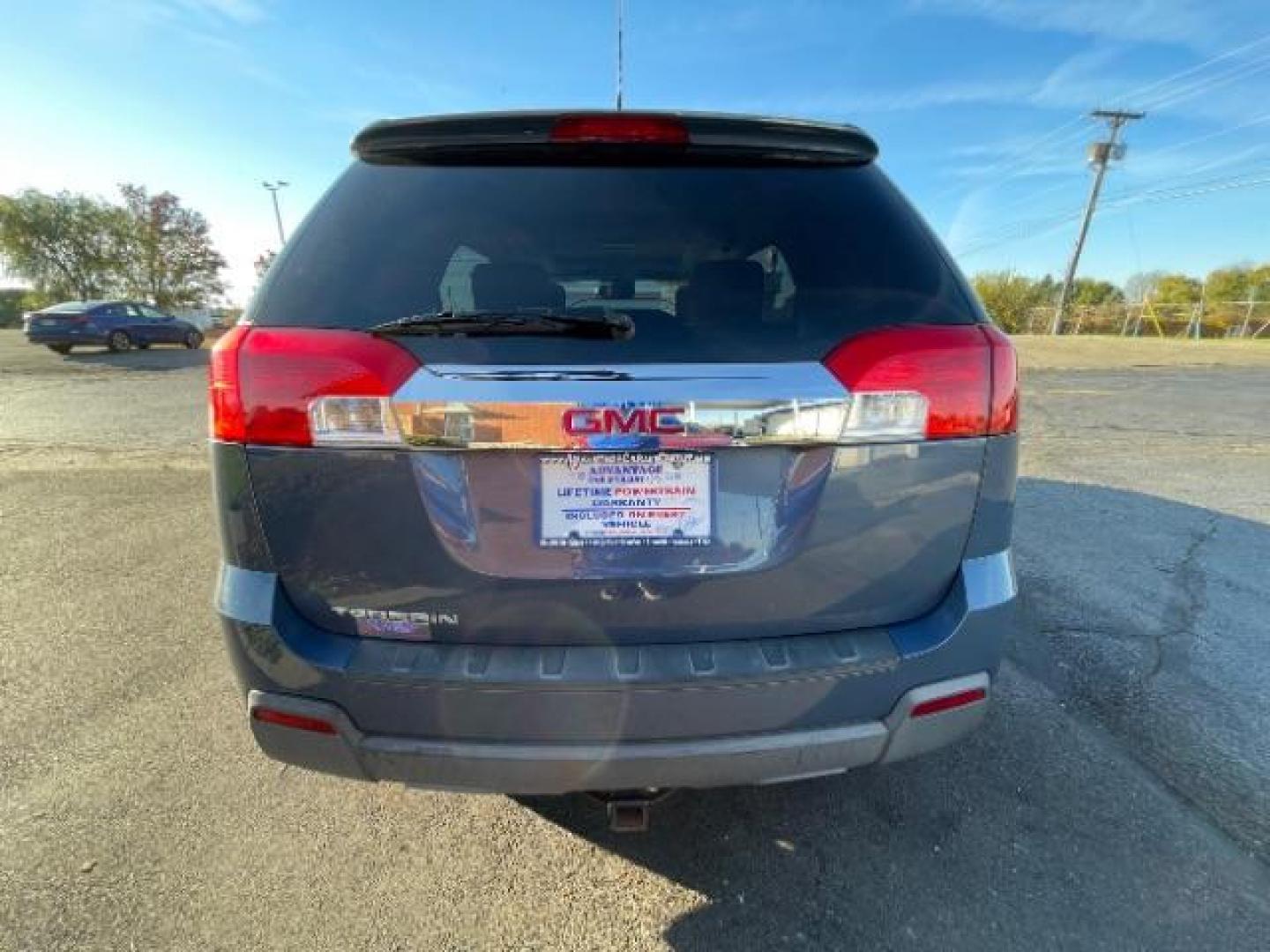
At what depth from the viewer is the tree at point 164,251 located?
49094 mm

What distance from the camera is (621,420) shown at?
134 centimetres

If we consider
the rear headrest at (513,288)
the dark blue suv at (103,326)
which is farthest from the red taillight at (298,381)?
the dark blue suv at (103,326)

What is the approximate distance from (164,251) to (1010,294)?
2599 inches

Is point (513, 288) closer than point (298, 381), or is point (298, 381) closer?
point (298, 381)

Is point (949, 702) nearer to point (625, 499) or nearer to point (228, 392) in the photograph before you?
point (625, 499)

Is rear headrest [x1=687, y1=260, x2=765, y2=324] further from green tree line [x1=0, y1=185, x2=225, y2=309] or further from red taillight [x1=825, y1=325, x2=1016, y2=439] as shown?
green tree line [x1=0, y1=185, x2=225, y2=309]

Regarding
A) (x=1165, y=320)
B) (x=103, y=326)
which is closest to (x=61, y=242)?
(x=103, y=326)

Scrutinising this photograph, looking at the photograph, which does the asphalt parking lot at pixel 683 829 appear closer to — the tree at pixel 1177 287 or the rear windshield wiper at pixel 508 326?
the rear windshield wiper at pixel 508 326

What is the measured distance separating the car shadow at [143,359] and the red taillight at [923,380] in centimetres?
1839

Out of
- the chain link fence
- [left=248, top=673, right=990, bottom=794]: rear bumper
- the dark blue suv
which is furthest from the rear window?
the chain link fence

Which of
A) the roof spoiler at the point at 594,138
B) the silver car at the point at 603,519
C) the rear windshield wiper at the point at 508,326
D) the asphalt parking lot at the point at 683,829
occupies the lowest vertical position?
the asphalt parking lot at the point at 683,829

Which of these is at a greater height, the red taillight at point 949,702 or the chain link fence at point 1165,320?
the chain link fence at point 1165,320

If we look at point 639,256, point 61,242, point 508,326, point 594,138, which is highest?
point 61,242

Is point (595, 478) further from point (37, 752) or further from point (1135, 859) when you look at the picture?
point (37, 752)
